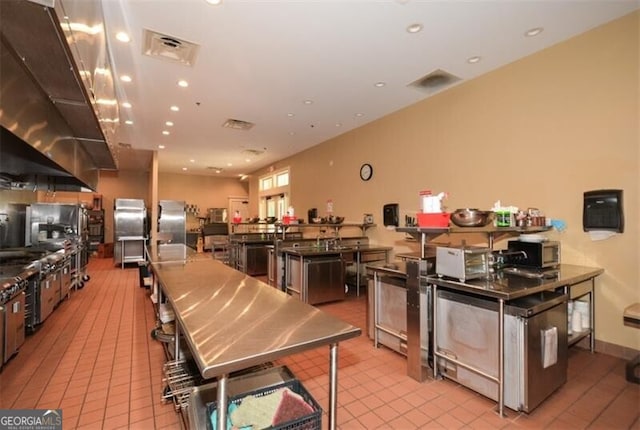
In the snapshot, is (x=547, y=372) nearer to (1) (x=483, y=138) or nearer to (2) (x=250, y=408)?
(2) (x=250, y=408)

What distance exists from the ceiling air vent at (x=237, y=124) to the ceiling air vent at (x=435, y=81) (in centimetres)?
321

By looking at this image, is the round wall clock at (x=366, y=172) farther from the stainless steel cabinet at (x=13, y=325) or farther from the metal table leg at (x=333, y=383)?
the stainless steel cabinet at (x=13, y=325)

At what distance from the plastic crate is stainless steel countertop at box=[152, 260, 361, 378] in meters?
0.36

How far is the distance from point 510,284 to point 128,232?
9135mm

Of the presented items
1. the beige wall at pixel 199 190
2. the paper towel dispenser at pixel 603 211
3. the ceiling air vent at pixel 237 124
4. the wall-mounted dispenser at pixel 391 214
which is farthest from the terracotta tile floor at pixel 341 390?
the beige wall at pixel 199 190

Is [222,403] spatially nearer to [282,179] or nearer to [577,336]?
[577,336]

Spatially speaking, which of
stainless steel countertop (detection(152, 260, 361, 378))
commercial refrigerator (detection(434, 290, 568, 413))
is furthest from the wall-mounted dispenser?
stainless steel countertop (detection(152, 260, 361, 378))

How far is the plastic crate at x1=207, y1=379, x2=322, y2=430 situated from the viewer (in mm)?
1321

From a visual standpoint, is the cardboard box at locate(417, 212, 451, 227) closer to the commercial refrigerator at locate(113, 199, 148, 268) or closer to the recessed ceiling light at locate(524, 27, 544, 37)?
the recessed ceiling light at locate(524, 27, 544, 37)

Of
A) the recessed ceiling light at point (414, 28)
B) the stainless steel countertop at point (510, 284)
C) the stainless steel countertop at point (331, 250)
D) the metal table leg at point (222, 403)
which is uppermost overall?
the recessed ceiling light at point (414, 28)

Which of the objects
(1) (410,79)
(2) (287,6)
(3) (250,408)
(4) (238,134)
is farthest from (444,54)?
(4) (238,134)

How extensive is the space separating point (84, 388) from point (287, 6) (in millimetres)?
3639

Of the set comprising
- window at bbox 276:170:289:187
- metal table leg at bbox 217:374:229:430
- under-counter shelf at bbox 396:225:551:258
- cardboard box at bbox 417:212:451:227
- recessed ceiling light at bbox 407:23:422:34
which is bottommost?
metal table leg at bbox 217:374:229:430

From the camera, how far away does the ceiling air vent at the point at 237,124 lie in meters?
5.73
